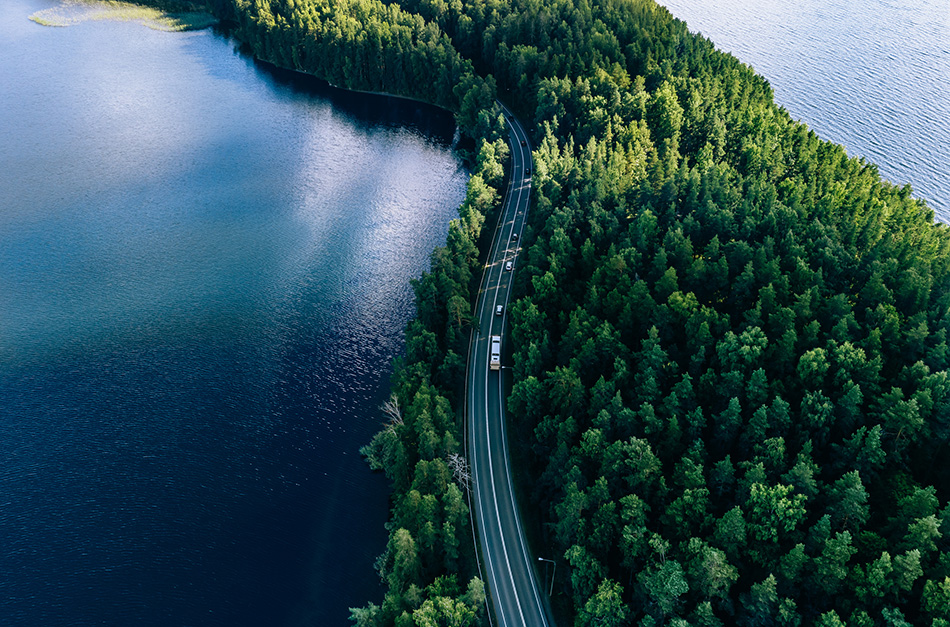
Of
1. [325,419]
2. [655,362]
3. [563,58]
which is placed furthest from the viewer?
[563,58]

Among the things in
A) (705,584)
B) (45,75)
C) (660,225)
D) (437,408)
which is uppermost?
(660,225)

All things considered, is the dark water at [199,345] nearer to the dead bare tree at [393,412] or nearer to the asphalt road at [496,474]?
the dead bare tree at [393,412]

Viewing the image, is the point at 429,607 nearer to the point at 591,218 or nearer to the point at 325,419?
the point at 325,419

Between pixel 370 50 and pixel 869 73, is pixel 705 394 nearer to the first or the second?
pixel 869 73

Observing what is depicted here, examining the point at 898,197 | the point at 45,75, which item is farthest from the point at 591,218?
the point at 45,75

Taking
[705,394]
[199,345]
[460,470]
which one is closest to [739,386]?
[705,394]

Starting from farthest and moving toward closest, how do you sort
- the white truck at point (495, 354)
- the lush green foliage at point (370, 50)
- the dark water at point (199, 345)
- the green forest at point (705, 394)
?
the lush green foliage at point (370, 50)
the white truck at point (495, 354)
the dark water at point (199, 345)
the green forest at point (705, 394)

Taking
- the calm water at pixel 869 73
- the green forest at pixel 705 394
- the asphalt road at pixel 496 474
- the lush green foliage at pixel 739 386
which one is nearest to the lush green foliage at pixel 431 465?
the green forest at pixel 705 394
